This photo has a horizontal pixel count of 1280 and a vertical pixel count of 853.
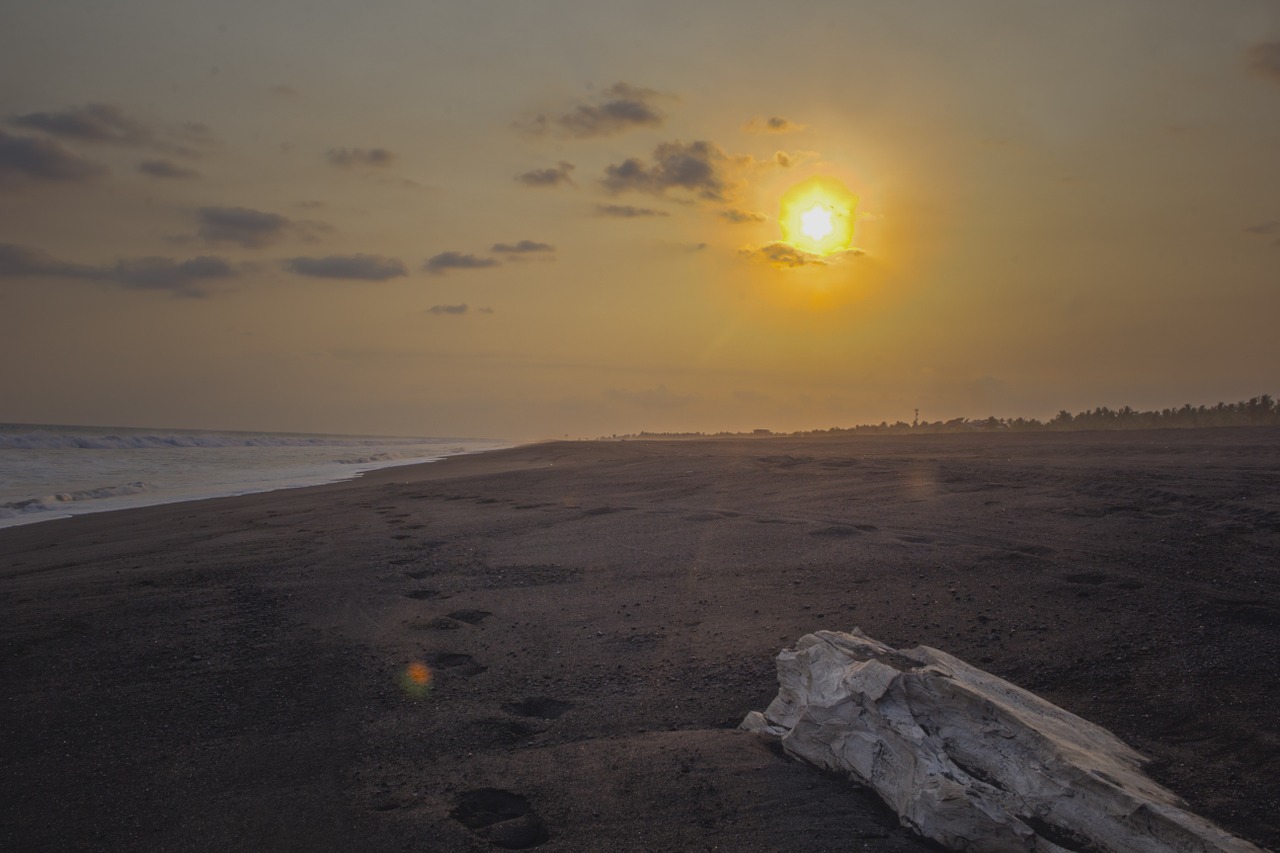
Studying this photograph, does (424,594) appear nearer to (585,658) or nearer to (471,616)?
(471,616)

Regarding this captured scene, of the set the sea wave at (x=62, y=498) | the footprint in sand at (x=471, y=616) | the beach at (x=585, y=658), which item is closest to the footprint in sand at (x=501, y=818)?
the beach at (x=585, y=658)

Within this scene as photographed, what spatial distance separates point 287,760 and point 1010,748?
3.13m

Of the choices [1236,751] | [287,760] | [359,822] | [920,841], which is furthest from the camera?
[287,760]

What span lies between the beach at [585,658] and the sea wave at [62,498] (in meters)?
4.70

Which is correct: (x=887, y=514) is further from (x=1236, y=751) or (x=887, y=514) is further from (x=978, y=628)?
(x=1236, y=751)

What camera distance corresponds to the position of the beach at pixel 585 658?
280cm

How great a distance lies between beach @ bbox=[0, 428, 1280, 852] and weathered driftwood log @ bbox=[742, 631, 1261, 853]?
0.17 metres

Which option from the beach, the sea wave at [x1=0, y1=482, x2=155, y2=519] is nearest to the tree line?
the beach

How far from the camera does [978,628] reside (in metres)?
4.53

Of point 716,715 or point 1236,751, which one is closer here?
point 1236,751

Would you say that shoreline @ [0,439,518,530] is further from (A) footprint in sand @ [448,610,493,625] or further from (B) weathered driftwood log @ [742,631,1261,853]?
(B) weathered driftwood log @ [742,631,1261,853]

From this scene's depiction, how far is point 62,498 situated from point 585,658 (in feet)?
48.5

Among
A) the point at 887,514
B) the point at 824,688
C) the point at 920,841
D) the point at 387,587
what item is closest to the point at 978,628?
the point at 824,688

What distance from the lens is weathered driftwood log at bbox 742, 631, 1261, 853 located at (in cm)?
222
